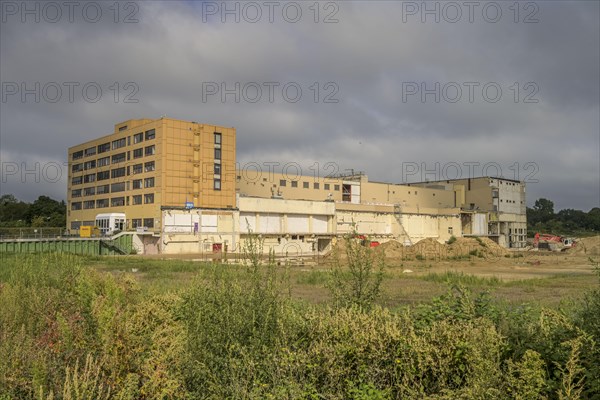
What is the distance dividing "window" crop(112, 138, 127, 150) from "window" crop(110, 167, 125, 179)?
11.0ft

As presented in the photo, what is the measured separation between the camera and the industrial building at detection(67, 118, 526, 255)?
65125mm

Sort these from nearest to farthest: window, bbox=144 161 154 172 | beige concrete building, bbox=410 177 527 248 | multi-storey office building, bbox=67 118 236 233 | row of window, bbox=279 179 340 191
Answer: multi-storey office building, bbox=67 118 236 233 < window, bbox=144 161 154 172 < row of window, bbox=279 179 340 191 < beige concrete building, bbox=410 177 527 248

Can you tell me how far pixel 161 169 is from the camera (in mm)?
64500

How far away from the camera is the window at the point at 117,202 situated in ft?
236

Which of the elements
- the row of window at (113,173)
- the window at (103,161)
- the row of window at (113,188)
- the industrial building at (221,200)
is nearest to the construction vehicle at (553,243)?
the industrial building at (221,200)

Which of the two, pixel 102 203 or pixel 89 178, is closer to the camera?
pixel 102 203

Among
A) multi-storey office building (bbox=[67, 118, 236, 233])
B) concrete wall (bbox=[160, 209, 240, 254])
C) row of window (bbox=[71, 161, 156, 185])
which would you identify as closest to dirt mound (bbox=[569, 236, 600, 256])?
concrete wall (bbox=[160, 209, 240, 254])

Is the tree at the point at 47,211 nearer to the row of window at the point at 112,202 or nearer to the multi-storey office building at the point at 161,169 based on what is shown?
the row of window at the point at 112,202

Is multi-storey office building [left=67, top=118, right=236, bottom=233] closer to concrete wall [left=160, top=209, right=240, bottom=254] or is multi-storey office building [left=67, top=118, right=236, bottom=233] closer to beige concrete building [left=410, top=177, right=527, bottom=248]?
concrete wall [left=160, top=209, right=240, bottom=254]

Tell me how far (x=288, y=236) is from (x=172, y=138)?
21946 mm

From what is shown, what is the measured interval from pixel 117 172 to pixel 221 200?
696 inches

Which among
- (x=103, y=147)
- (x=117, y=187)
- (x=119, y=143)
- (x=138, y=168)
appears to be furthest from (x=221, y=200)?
(x=103, y=147)

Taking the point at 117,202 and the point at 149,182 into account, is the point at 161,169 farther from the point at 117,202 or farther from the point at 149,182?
the point at 117,202

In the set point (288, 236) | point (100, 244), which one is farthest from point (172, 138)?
point (288, 236)
